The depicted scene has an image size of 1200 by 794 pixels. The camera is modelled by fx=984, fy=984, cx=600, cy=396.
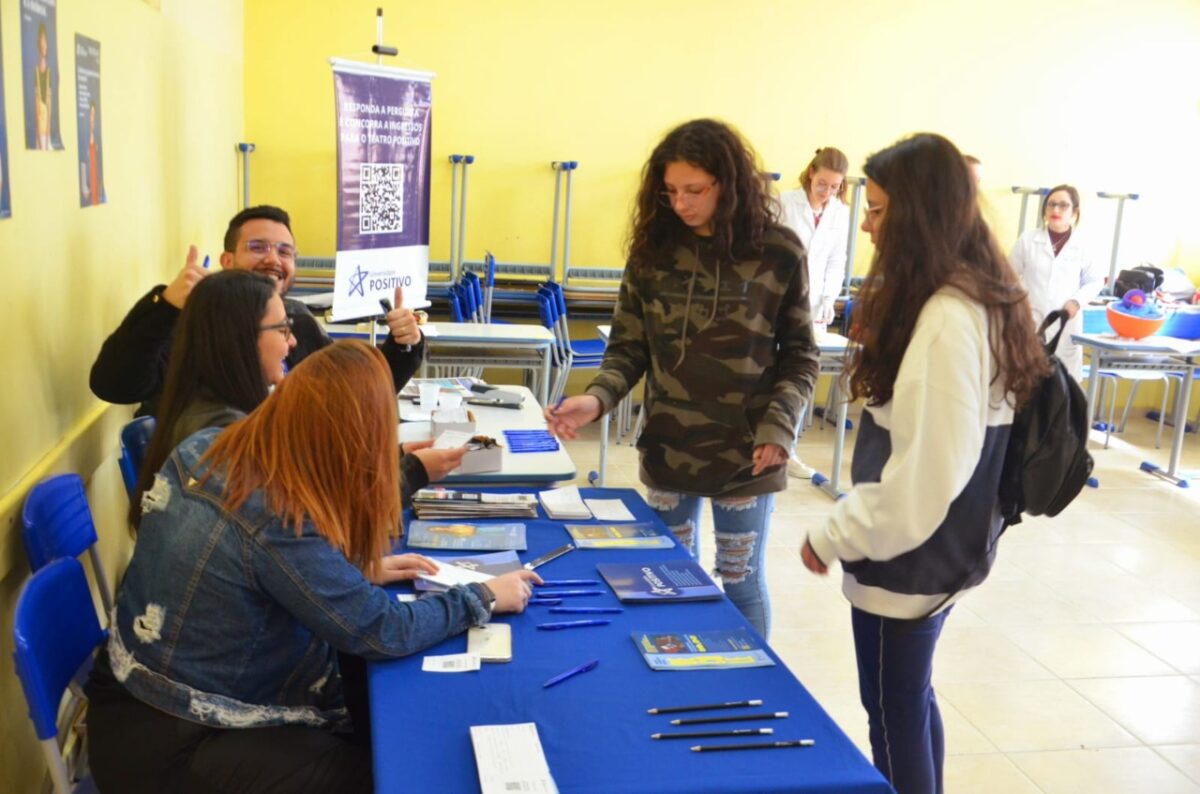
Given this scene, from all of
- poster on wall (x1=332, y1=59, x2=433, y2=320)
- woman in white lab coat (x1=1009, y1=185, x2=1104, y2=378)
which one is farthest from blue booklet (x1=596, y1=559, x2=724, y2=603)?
woman in white lab coat (x1=1009, y1=185, x2=1104, y2=378)

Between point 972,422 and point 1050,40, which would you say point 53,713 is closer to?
point 972,422

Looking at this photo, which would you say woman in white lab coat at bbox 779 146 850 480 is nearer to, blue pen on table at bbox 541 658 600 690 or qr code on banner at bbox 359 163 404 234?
qr code on banner at bbox 359 163 404 234

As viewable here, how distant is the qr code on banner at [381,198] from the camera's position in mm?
4008

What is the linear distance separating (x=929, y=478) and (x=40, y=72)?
1.81m

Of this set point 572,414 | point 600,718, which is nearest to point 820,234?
point 572,414

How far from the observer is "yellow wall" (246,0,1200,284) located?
5.82 meters

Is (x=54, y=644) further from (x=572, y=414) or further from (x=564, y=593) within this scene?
(x=572, y=414)

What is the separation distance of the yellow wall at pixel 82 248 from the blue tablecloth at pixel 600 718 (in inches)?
35.2

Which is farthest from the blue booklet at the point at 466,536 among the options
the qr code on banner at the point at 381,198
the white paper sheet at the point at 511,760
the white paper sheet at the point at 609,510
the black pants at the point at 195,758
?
the qr code on banner at the point at 381,198

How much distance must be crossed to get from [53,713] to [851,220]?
5.85m

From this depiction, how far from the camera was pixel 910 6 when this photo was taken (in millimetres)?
6328

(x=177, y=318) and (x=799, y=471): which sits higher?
(x=177, y=318)

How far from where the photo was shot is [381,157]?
13.6 feet

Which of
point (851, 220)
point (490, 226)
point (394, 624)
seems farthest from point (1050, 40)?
point (394, 624)
